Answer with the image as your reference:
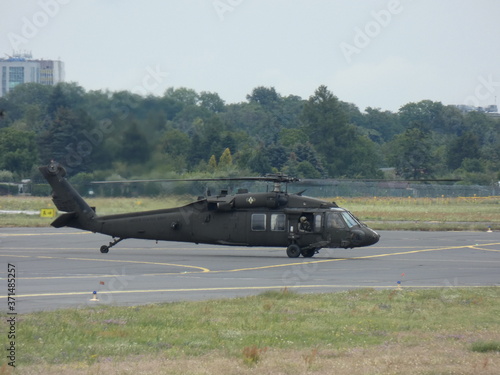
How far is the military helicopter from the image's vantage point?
30.5m

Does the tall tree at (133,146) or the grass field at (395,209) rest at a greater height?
the tall tree at (133,146)

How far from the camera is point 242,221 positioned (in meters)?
31.4

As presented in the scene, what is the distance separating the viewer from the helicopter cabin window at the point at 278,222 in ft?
102

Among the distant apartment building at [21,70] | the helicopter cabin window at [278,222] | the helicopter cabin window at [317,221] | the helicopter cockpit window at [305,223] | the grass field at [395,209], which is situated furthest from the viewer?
the distant apartment building at [21,70]

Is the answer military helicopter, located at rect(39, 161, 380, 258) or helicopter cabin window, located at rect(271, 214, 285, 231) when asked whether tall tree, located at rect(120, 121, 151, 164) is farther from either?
helicopter cabin window, located at rect(271, 214, 285, 231)

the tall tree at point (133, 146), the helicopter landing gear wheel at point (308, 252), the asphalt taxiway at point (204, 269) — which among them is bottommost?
the asphalt taxiway at point (204, 269)

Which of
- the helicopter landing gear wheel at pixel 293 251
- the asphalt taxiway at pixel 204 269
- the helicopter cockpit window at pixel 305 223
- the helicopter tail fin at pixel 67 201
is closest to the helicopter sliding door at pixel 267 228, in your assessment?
the helicopter landing gear wheel at pixel 293 251

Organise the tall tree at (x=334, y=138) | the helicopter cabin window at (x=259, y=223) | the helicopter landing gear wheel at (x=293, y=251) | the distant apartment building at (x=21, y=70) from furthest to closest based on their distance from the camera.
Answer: the distant apartment building at (x=21, y=70) → the tall tree at (x=334, y=138) → the helicopter cabin window at (x=259, y=223) → the helicopter landing gear wheel at (x=293, y=251)

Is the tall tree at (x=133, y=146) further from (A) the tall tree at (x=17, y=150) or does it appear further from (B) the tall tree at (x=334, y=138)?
(B) the tall tree at (x=334, y=138)

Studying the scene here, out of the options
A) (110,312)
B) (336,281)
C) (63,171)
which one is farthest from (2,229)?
(110,312)

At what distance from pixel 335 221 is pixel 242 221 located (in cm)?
365

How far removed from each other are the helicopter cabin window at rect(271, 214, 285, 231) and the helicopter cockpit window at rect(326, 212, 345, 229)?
178 cm

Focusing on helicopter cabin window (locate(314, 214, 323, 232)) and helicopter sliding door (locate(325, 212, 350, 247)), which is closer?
helicopter sliding door (locate(325, 212, 350, 247))

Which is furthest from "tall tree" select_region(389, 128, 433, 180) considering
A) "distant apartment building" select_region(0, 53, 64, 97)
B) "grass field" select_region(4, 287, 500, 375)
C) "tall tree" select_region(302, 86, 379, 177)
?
"grass field" select_region(4, 287, 500, 375)
